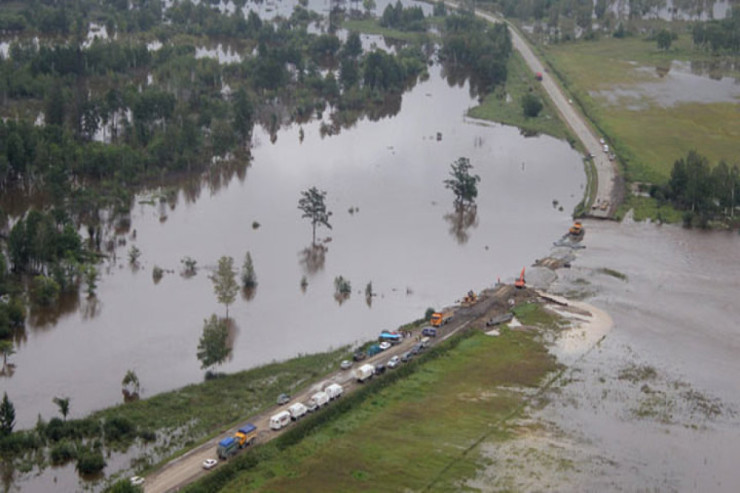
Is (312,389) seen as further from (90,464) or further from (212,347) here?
(90,464)

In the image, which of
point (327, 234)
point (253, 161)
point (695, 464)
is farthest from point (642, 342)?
point (253, 161)

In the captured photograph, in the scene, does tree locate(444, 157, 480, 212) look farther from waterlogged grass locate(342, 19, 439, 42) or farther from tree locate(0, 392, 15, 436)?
waterlogged grass locate(342, 19, 439, 42)

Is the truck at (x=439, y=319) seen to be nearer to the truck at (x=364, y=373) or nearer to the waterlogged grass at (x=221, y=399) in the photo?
the waterlogged grass at (x=221, y=399)

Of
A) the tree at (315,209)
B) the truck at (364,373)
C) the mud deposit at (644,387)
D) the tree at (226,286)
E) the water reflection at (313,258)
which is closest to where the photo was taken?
the mud deposit at (644,387)

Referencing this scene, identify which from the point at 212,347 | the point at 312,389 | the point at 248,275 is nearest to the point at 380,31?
the point at 248,275

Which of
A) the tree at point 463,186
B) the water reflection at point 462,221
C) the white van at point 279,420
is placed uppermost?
the tree at point 463,186

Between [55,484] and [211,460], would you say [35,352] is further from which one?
[211,460]

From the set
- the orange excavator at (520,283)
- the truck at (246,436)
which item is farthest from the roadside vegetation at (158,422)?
the orange excavator at (520,283)
